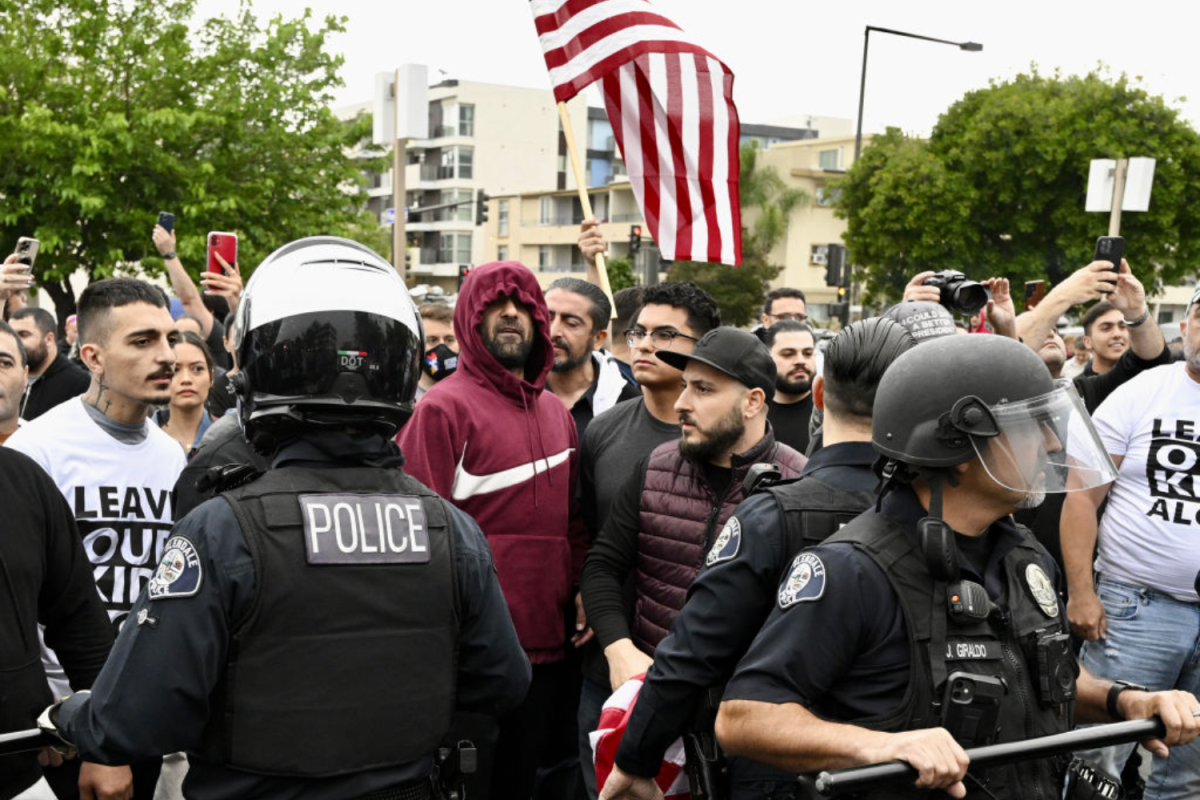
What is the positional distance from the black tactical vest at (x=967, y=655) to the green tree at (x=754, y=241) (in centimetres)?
4365

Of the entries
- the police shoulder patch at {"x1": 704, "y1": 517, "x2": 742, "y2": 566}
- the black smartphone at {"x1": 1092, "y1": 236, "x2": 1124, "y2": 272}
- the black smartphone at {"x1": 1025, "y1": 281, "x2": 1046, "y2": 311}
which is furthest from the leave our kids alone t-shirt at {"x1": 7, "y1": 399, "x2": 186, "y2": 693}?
the black smartphone at {"x1": 1025, "y1": 281, "x2": 1046, "y2": 311}

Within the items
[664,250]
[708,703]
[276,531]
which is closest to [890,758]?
[708,703]

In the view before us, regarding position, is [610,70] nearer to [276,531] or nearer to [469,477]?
[469,477]

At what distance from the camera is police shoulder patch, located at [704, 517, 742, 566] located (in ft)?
9.15

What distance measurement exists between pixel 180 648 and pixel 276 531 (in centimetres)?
28

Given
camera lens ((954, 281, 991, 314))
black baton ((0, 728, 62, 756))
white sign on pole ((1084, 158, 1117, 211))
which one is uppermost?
white sign on pole ((1084, 158, 1117, 211))

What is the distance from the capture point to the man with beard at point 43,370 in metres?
7.24

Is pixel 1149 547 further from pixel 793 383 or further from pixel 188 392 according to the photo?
pixel 188 392

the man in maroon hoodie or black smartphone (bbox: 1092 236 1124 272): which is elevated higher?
black smartphone (bbox: 1092 236 1124 272)

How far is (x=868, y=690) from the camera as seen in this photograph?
2.33m

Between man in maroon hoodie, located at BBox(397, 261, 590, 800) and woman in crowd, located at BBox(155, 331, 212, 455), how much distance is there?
6.25 ft

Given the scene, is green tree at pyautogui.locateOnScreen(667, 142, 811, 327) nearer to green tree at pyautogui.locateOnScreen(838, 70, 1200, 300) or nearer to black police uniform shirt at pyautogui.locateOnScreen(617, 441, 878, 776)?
green tree at pyautogui.locateOnScreen(838, 70, 1200, 300)

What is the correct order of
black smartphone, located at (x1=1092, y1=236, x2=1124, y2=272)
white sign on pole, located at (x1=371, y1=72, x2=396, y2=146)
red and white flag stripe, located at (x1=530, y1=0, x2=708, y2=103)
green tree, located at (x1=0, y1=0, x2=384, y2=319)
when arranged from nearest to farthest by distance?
black smartphone, located at (x1=1092, y1=236, x2=1124, y2=272), red and white flag stripe, located at (x1=530, y1=0, x2=708, y2=103), white sign on pole, located at (x1=371, y1=72, x2=396, y2=146), green tree, located at (x1=0, y1=0, x2=384, y2=319)

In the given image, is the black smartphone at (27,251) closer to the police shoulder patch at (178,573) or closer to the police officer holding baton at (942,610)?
the police shoulder patch at (178,573)
